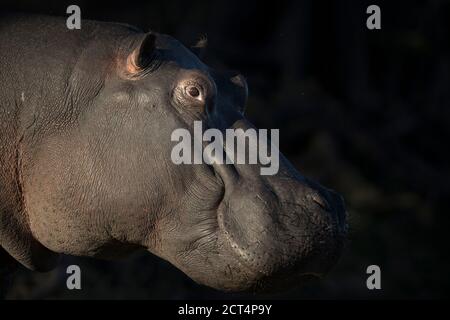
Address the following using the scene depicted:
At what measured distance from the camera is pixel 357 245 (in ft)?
25.8

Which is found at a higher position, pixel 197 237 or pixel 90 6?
pixel 90 6

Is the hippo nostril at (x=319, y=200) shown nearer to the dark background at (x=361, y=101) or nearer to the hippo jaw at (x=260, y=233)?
the hippo jaw at (x=260, y=233)

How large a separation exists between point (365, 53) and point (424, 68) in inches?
29.6

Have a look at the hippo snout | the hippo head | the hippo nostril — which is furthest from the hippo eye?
the hippo nostril

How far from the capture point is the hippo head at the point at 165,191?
312cm

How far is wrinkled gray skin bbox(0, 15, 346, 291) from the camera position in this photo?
3135mm

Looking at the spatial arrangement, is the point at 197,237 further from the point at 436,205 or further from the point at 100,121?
the point at 436,205

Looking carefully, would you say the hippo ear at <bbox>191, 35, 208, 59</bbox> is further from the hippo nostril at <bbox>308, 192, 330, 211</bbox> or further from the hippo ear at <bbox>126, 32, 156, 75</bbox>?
the hippo nostril at <bbox>308, 192, 330, 211</bbox>

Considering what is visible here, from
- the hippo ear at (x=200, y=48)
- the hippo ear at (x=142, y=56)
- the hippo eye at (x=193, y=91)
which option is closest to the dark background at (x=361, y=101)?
the hippo ear at (x=200, y=48)

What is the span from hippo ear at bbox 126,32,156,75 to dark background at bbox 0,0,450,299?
3.88 m

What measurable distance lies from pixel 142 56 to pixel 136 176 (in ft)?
1.39

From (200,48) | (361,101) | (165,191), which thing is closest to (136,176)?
(165,191)
